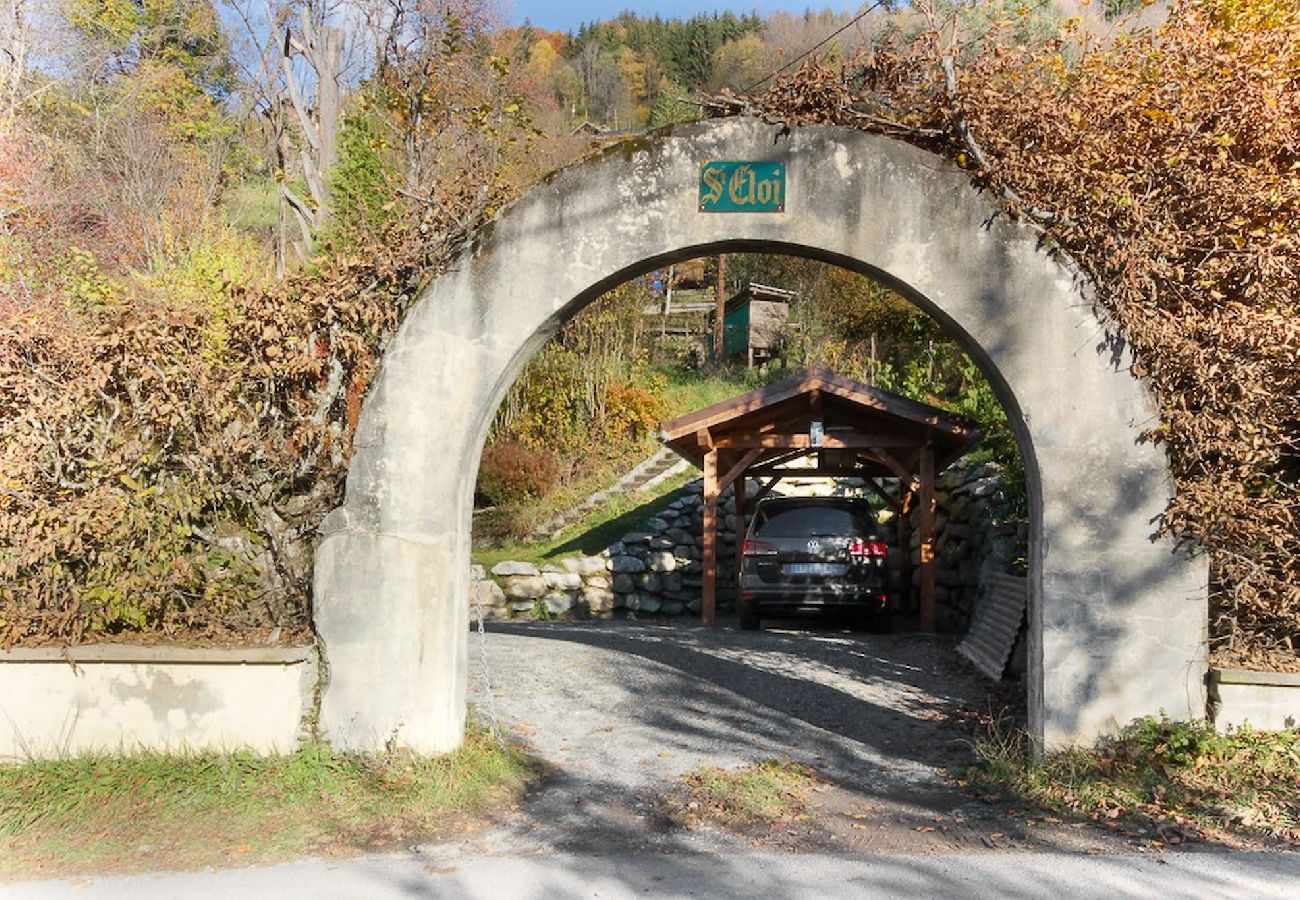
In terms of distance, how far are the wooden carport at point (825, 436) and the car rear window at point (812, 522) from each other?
1.14 meters

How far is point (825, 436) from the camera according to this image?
51.4 feet

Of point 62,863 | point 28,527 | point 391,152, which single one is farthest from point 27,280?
point 62,863

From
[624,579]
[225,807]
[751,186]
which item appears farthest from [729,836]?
[624,579]

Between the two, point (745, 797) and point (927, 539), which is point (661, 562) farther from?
point (745, 797)

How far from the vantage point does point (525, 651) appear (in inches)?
459

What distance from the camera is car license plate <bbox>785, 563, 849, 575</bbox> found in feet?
46.5

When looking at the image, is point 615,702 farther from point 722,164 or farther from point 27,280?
point 27,280

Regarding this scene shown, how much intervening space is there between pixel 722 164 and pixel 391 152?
1714 cm

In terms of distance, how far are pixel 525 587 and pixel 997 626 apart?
892 centimetres

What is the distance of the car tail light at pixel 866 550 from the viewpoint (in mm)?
14188

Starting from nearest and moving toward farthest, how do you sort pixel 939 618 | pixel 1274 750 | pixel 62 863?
pixel 62 863
pixel 1274 750
pixel 939 618

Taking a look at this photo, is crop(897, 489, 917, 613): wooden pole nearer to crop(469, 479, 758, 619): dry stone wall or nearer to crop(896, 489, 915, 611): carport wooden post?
crop(896, 489, 915, 611): carport wooden post

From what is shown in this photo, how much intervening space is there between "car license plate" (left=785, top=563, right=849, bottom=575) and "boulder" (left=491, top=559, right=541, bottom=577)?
540 centimetres

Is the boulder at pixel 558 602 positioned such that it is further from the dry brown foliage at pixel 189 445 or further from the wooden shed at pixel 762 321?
the wooden shed at pixel 762 321
